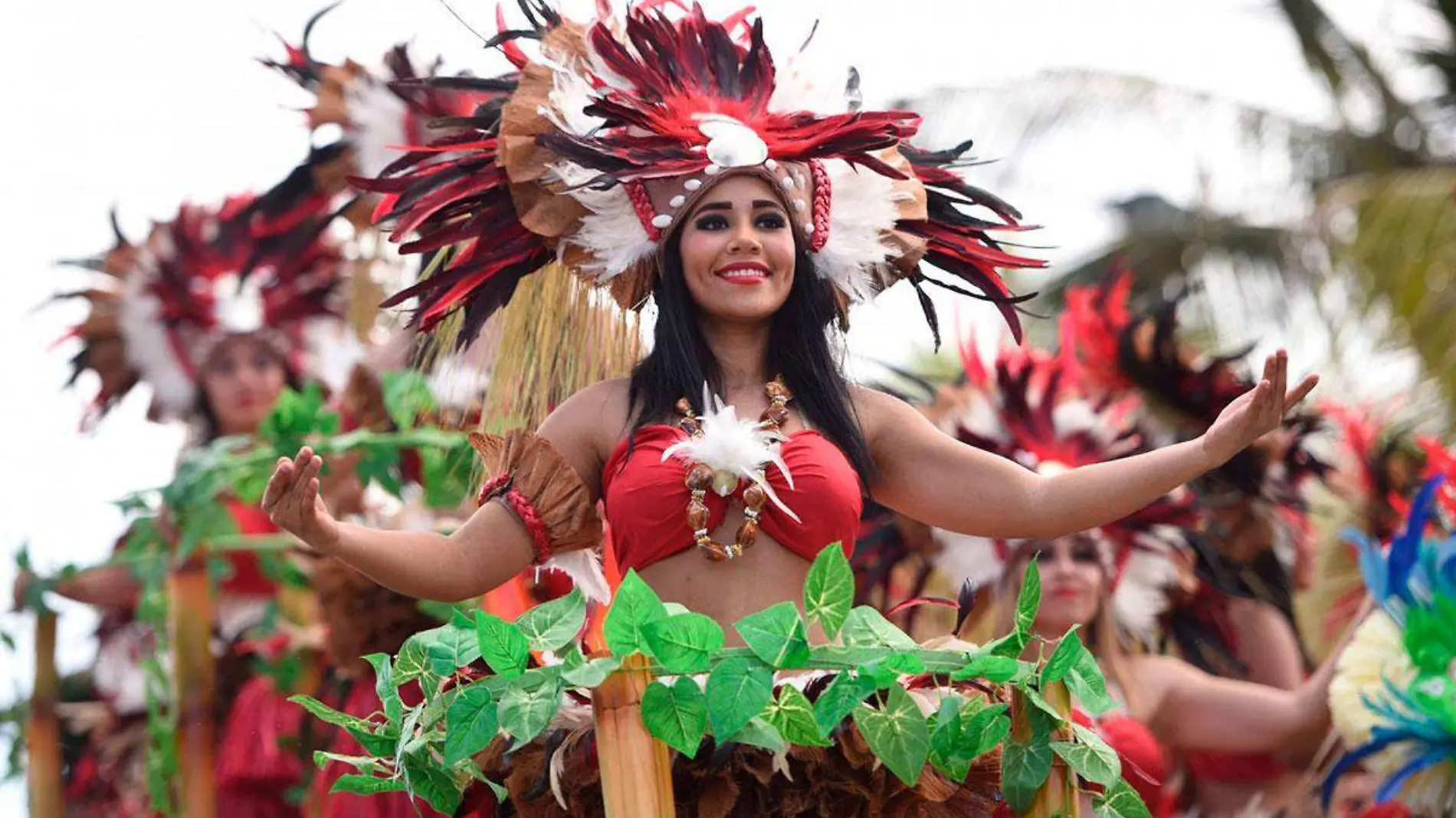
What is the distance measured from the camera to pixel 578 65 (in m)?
3.70

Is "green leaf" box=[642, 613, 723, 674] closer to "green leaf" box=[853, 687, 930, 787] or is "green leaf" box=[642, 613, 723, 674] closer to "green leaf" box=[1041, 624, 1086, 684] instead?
"green leaf" box=[853, 687, 930, 787]

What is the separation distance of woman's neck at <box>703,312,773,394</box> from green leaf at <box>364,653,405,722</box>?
0.81 m

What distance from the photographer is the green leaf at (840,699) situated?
2826 mm

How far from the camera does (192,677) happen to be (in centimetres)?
564

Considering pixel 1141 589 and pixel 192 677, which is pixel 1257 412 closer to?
pixel 1141 589

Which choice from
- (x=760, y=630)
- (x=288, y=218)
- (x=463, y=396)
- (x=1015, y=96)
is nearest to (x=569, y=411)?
(x=760, y=630)

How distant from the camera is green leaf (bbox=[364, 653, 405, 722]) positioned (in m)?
2.95

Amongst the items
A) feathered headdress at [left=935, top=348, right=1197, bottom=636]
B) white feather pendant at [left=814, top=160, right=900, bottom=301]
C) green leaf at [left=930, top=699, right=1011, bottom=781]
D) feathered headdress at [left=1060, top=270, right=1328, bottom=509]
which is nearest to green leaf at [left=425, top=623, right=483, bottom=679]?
green leaf at [left=930, top=699, right=1011, bottom=781]

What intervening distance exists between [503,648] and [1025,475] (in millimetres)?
960

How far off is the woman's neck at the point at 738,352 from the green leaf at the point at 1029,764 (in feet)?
2.67

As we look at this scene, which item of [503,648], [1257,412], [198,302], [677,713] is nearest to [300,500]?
[503,648]

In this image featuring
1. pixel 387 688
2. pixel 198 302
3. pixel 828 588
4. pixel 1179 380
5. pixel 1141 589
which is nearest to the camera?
pixel 828 588

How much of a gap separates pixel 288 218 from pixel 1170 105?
11.9 m

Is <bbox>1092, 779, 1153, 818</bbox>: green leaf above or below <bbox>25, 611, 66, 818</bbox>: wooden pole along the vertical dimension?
below
